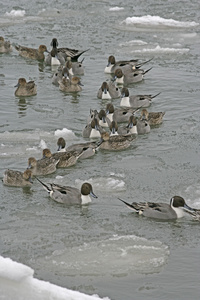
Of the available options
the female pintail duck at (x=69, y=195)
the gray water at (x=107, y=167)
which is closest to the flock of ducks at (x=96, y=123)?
the female pintail duck at (x=69, y=195)

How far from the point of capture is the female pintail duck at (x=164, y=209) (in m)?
10.3

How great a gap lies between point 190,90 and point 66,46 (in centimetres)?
493

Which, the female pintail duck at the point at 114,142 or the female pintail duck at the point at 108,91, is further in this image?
the female pintail duck at the point at 108,91

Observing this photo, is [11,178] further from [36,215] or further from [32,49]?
[32,49]

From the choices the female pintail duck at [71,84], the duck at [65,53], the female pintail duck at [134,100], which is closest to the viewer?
the female pintail duck at [134,100]

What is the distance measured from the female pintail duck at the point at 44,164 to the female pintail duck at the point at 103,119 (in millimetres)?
2329

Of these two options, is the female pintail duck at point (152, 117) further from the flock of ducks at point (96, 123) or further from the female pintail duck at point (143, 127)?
the female pintail duck at point (143, 127)

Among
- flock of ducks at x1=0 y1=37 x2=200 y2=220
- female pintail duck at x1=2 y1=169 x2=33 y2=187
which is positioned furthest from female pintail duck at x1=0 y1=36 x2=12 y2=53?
female pintail duck at x1=2 y1=169 x2=33 y2=187

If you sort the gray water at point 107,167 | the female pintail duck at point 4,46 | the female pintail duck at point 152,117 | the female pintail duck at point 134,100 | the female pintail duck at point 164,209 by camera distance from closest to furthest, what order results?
the gray water at point 107,167
the female pintail duck at point 164,209
the female pintail duck at point 152,117
the female pintail duck at point 134,100
the female pintail duck at point 4,46

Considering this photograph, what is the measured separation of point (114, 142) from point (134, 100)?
96.4 inches

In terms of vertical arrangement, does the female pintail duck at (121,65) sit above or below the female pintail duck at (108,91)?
above

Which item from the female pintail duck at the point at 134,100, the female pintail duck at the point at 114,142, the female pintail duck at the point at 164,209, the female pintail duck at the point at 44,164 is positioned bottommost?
the female pintail duck at the point at 164,209

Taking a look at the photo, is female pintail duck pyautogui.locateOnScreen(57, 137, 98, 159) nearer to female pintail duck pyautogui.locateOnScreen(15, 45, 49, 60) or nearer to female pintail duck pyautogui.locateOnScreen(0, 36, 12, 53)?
female pintail duck pyautogui.locateOnScreen(15, 45, 49, 60)

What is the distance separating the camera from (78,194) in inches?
429
